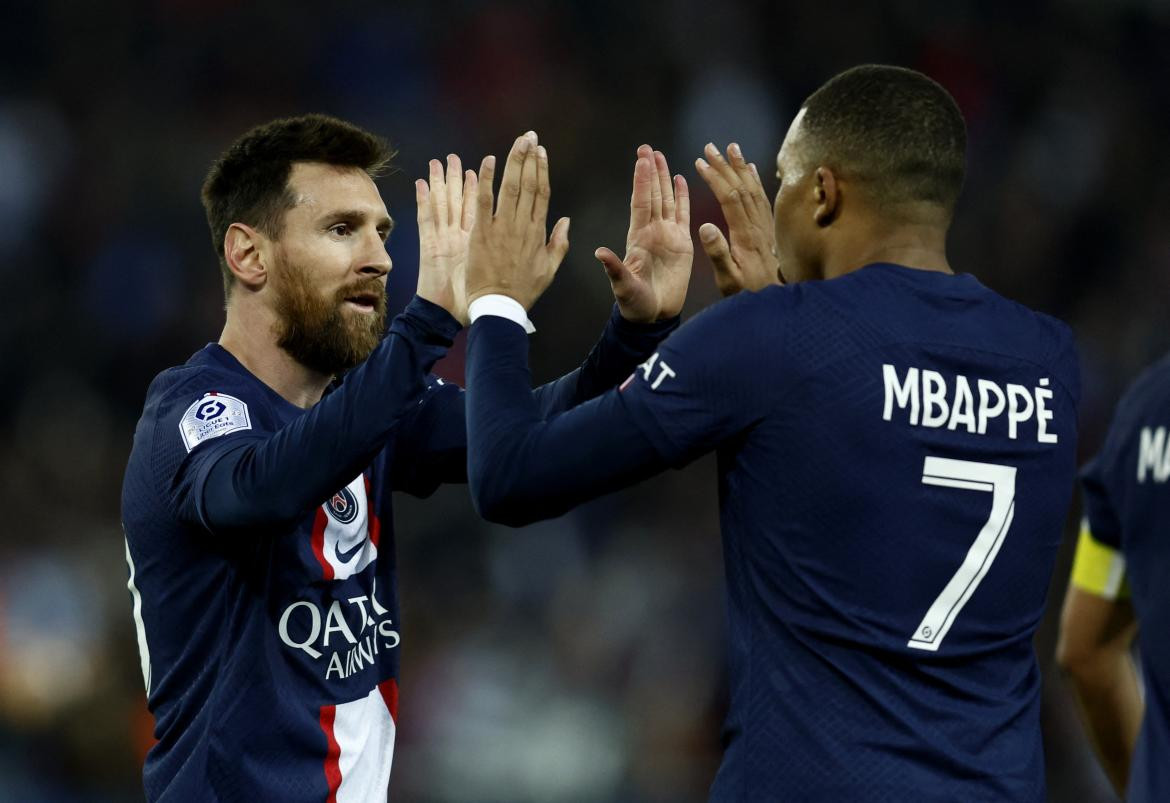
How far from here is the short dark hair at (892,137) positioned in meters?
2.99

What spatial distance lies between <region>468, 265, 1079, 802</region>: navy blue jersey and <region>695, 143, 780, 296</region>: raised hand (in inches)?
28.5

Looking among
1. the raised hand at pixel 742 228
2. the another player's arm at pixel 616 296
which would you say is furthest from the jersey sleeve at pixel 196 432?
the raised hand at pixel 742 228

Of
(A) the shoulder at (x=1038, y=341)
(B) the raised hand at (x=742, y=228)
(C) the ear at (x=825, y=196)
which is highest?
(C) the ear at (x=825, y=196)

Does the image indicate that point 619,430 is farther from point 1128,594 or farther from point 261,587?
point 1128,594

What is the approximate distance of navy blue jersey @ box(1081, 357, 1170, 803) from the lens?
310 centimetres

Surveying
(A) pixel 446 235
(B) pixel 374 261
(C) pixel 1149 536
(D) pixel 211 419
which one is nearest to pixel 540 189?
(A) pixel 446 235

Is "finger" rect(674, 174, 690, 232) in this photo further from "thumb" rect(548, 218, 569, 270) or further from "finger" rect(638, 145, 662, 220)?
"thumb" rect(548, 218, 569, 270)

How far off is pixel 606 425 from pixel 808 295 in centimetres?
44

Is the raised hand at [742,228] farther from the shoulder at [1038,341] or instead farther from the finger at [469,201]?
the shoulder at [1038,341]

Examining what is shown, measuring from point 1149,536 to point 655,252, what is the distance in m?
1.31

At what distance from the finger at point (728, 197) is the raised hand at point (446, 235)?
1.77 feet

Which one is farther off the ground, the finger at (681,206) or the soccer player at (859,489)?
the finger at (681,206)

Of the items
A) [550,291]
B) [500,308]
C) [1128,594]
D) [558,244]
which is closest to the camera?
[500,308]

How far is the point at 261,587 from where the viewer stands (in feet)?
11.6
